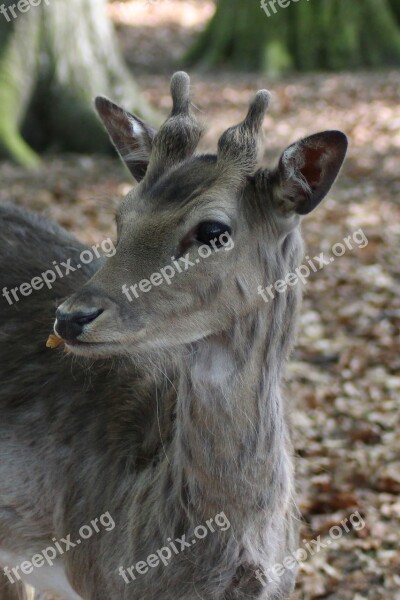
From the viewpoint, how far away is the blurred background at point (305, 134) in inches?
198

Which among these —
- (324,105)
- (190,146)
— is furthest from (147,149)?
(324,105)

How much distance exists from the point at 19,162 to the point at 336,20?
25.0 feet

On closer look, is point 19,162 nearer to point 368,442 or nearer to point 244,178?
point 368,442

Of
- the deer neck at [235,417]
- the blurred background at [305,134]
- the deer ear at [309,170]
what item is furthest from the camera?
the blurred background at [305,134]

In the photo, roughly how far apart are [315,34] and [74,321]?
1288 cm

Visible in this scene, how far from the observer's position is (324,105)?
40.3ft

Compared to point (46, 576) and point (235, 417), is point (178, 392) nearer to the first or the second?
point (235, 417)

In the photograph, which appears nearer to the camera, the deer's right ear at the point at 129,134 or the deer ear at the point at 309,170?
the deer ear at the point at 309,170

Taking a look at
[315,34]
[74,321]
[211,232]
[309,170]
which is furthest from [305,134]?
[74,321]

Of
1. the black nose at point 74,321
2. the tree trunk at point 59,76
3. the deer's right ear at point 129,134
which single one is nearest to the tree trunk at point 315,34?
the tree trunk at point 59,76

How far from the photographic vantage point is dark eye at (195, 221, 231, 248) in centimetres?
296

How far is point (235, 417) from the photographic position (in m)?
3.11

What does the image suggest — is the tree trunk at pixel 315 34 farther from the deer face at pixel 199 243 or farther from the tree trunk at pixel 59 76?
the deer face at pixel 199 243

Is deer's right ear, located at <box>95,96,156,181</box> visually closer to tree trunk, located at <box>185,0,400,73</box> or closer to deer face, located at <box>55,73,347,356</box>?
deer face, located at <box>55,73,347,356</box>
